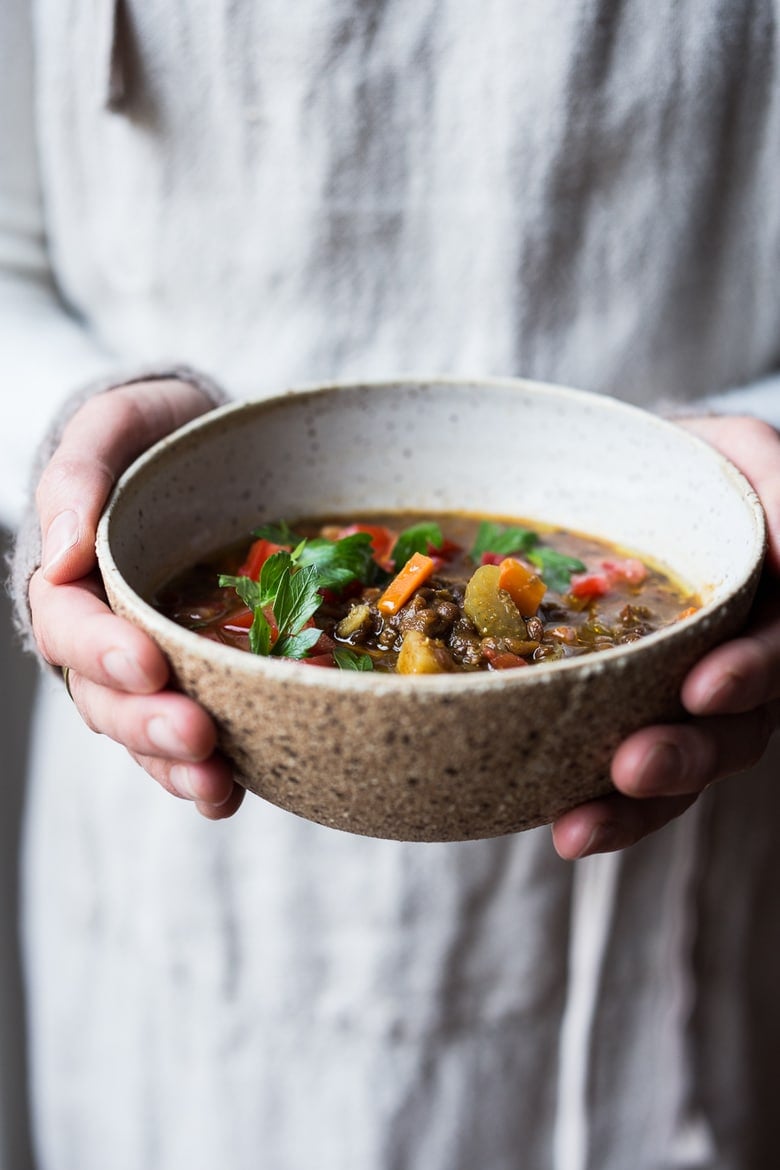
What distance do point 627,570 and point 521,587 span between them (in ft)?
0.61

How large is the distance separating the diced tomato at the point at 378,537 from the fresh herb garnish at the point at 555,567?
0.17m

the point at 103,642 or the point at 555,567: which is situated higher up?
the point at 103,642

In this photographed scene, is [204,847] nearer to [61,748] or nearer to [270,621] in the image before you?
[61,748]

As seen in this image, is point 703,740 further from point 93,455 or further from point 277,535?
point 93,455

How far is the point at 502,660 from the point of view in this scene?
1170 mm

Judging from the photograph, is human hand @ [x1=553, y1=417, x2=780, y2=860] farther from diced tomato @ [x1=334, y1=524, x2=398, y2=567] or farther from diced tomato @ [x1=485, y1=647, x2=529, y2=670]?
diced tomato @ [x1=334, y1=524, x2=398, y2=567]

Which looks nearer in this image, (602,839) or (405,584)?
(602,839)

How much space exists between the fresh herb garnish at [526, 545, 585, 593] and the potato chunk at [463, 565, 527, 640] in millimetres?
116

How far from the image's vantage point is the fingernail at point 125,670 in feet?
3.31

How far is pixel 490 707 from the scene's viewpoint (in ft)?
3.05

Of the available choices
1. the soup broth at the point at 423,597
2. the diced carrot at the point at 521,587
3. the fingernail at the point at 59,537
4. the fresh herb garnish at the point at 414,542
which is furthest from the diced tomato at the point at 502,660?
the fingernail at the point at 59,537

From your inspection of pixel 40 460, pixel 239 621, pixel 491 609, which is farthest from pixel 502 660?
pixel 40 460

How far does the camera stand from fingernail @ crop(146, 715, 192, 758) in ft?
3.30

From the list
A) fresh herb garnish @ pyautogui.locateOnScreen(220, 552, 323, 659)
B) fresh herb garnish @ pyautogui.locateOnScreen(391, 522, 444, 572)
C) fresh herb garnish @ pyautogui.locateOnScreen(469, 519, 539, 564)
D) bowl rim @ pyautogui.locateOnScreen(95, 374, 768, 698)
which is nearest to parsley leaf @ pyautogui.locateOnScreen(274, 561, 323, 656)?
fresh herb garnish @ pyautogui.locateOnScreen(220, 552, 323, 659)
